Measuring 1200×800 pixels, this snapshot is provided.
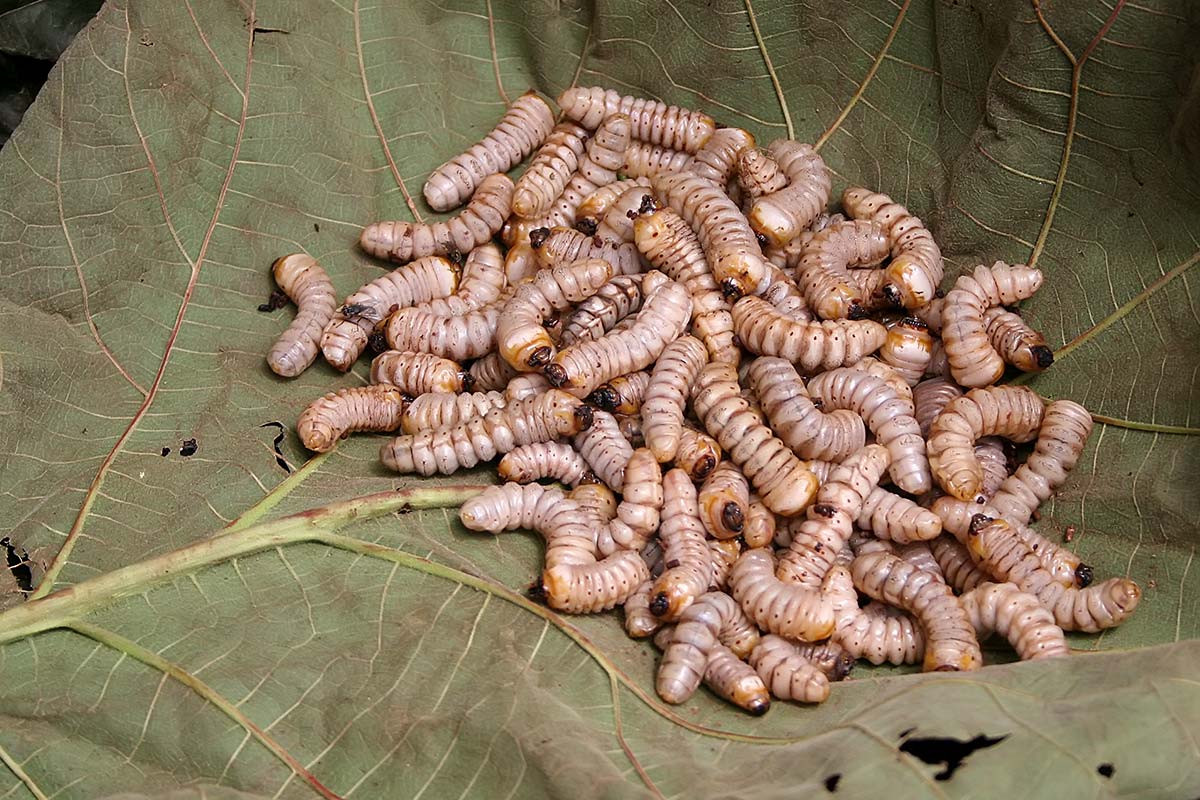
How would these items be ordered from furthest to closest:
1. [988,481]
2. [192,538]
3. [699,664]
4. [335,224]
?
[335,224], [988,481], [192,538], [699,664]

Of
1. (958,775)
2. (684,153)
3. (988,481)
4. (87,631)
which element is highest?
(684,153)

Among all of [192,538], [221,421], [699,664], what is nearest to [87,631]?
[192,538]

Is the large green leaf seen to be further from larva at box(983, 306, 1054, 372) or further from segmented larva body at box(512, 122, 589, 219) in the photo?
segmented larva body at box(512, 122, 589, 219)

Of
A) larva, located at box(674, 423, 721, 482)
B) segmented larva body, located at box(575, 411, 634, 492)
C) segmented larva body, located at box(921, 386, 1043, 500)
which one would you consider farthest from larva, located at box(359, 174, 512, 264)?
segmented larva body, located at box(921, 386, 1043, 500)

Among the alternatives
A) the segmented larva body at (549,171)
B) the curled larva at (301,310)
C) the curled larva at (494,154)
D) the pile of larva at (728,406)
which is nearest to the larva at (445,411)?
the pile of larva at (728,406)

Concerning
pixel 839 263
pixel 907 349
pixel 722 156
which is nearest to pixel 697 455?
pixel 907 349

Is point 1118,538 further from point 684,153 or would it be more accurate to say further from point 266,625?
point 266,625

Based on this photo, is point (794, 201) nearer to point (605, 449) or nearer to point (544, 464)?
point (605, 449)
